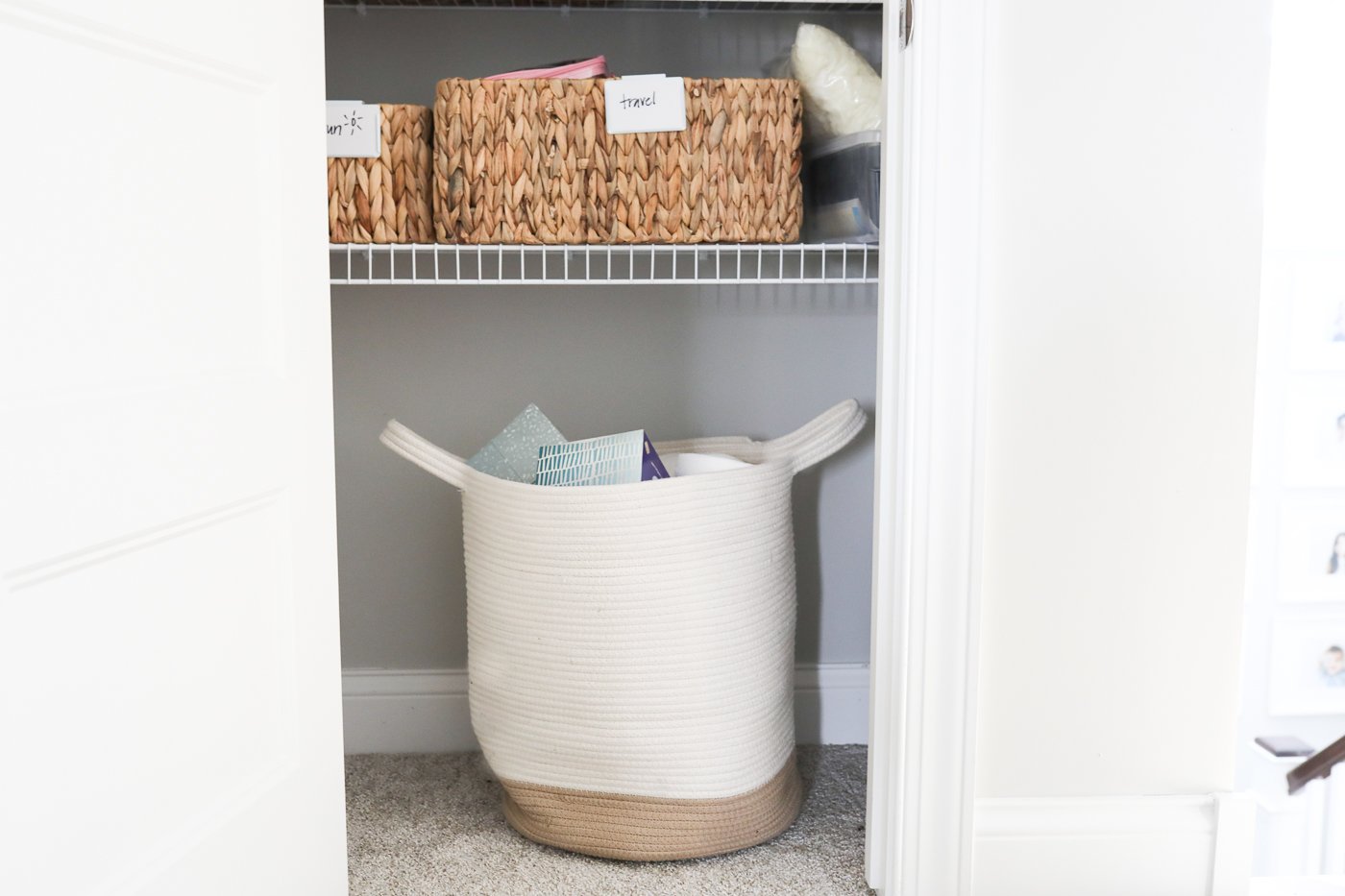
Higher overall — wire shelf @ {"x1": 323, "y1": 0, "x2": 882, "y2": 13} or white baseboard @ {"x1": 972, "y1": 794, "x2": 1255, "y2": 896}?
wire shelf @ {"x1": 323, "y1": 0, "x2": 882, "y2": 13}

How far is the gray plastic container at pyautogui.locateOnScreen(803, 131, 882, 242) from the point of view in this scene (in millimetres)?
1431

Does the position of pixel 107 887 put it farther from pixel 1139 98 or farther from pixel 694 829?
pixel 1139 98

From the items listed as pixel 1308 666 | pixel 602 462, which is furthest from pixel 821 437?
pixel 1308 666

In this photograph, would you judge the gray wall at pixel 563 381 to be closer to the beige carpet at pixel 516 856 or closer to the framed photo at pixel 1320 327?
the beige carpet at pixel 516 856

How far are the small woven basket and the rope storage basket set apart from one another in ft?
0.86

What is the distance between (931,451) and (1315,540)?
246 cm

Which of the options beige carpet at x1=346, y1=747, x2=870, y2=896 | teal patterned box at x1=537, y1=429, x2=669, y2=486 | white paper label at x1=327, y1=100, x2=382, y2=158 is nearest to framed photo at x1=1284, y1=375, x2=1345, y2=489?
beige carpet at x1=346, y1=747, x2=870, y2=896

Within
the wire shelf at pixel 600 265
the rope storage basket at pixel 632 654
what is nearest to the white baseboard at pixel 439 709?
the rope storage basket at pixel 632 654

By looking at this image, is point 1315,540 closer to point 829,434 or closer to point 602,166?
point 829,434

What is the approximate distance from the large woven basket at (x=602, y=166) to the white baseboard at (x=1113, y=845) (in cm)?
78

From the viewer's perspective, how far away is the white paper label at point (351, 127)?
56.8 inches

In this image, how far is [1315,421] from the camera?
3.05 meters

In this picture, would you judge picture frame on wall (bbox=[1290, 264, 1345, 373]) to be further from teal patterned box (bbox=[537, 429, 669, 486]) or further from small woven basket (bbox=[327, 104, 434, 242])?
A: small woven basket (bbox=[327, 104, 434, 242])

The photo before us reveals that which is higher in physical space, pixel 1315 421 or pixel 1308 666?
pixel 1315 421
